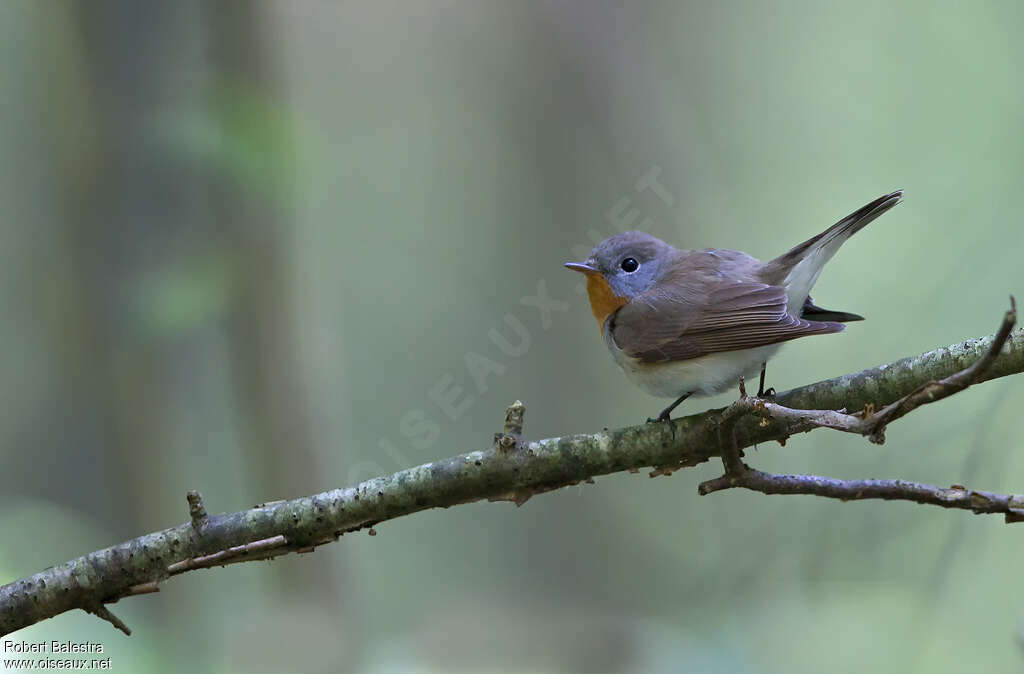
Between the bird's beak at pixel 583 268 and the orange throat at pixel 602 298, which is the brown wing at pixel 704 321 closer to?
the orange throat at pixel 602 298

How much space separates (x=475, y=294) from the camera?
7234mm

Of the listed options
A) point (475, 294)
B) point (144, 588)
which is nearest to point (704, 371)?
point (144, 588)

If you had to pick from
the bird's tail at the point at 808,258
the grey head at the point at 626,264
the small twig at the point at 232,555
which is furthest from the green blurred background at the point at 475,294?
the grey head at the point at 626,264

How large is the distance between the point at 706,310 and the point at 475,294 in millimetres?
3623

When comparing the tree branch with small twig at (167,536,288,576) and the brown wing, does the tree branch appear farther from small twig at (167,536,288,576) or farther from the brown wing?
the brown wing

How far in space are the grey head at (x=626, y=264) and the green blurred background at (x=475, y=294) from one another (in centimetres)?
138

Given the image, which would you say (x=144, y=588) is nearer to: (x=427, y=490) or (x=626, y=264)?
(x=427, y=490)

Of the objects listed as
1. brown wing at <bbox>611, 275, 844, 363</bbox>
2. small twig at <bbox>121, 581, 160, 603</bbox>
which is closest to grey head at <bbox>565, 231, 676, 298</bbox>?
brown wing at <bbox>611, 275, 844, 363</bbox>

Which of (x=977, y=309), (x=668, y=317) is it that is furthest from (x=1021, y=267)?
(x=668, y=317)

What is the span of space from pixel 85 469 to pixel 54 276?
4.09ft

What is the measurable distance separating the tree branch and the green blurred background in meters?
0.49

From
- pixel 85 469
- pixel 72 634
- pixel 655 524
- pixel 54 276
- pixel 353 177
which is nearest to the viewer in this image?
pixel 72 634

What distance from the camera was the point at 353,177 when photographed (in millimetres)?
8008

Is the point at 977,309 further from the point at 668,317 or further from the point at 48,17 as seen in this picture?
the point at 48,17
